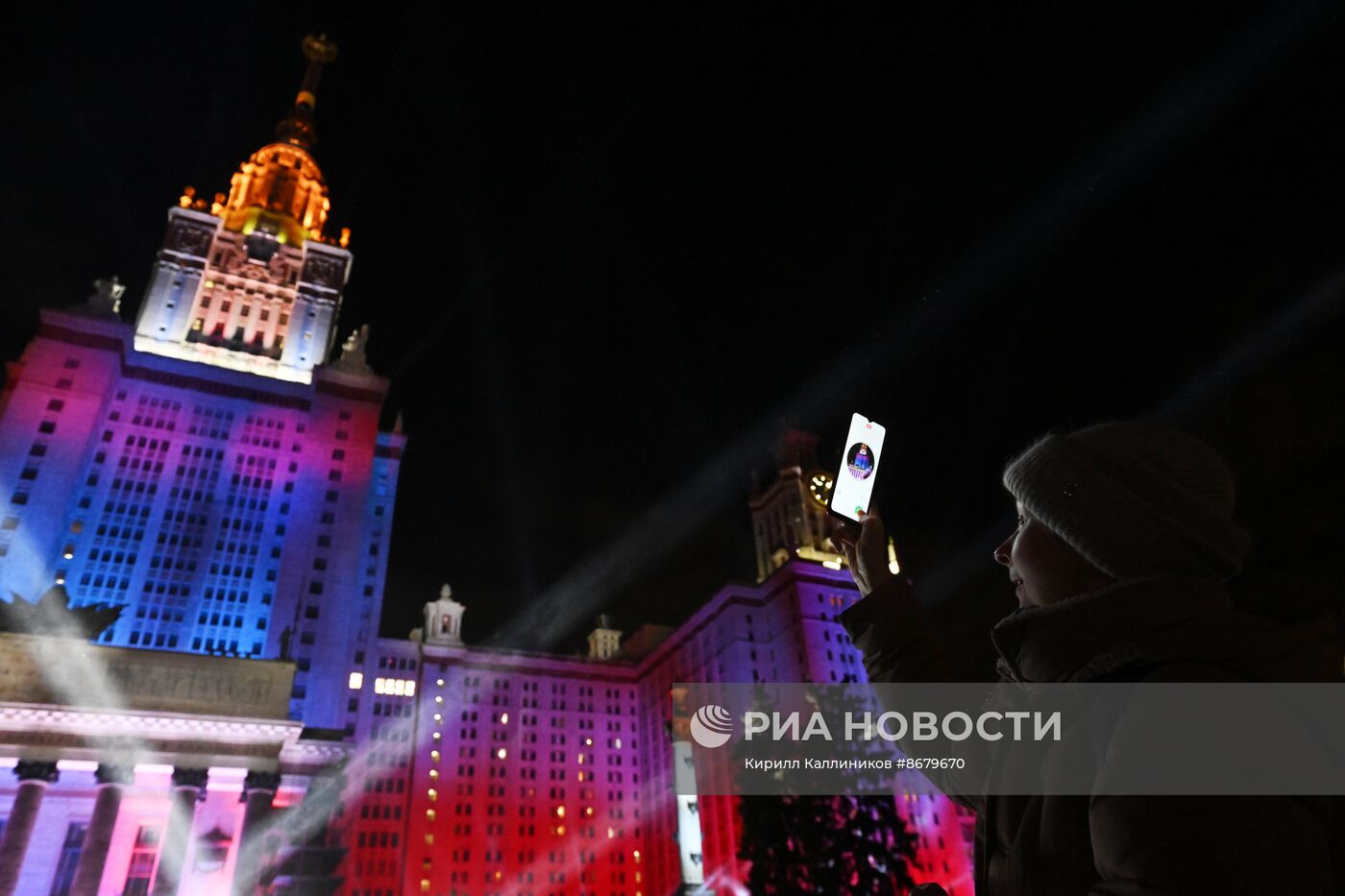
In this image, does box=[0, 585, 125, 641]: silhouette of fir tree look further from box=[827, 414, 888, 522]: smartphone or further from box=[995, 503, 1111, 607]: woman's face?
box=[995, 503, 1111, 607]: woman's face

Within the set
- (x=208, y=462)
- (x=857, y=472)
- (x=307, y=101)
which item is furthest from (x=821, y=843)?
(x=307, y=101)

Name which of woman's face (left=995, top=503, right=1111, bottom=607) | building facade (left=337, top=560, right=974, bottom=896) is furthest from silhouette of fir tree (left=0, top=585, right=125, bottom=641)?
woman's face (left=995, top=503, right=1111, bottom=607)

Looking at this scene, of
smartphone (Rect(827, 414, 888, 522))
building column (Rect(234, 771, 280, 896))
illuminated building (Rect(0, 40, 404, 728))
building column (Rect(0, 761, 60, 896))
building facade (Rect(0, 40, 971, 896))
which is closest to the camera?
smartphone (Rect(827, 414, 888, 522))

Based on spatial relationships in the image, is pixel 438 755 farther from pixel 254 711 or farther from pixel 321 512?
pixel 254 711

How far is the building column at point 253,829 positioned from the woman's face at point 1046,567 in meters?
39.4

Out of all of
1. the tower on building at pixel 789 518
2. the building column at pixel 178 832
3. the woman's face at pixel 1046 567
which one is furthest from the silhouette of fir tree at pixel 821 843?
the tower on building at pixel 789 518

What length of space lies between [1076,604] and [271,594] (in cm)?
5978

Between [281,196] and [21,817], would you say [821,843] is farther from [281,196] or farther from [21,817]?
[281,196]

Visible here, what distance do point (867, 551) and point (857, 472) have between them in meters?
0.84

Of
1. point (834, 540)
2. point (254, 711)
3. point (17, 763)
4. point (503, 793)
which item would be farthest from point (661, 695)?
point (834, 540)

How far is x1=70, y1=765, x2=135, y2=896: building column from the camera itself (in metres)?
30.0

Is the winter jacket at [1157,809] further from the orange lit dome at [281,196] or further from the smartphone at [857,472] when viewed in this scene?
the orange lit dome at [281,196]

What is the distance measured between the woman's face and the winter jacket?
8.6 inches

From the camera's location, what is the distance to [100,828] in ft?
102
